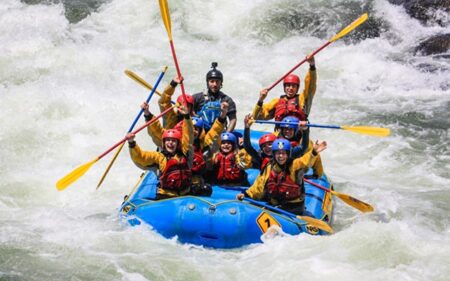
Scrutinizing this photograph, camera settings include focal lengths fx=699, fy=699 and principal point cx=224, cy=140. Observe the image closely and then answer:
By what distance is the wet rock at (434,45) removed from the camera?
1241 centimetres

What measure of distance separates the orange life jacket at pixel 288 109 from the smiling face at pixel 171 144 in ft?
4.99

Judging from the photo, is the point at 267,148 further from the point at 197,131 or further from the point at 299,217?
the point at 299,217

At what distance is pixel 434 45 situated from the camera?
12508 mm

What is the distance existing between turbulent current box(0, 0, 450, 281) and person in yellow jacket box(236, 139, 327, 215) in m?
0.37

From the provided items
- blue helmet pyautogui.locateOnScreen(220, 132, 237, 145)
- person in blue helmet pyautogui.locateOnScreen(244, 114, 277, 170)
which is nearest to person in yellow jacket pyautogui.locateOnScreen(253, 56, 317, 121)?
person in blue helmet pyautogui.locateOnScreen(244, 114, 277, 170)

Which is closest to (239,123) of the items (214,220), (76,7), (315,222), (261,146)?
(261,146)

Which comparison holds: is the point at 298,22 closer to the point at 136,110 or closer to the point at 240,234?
the point at 136,110

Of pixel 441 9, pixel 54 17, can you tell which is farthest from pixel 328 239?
pixel 54 17

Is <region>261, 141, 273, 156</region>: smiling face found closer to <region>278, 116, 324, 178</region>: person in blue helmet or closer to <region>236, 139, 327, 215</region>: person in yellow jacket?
<region>278, 116, 324, 178</region>: person in blue helmet

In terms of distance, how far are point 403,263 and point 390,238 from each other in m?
0.34

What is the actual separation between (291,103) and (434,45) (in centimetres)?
623

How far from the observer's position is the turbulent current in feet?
18.7

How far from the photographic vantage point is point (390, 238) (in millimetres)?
5836

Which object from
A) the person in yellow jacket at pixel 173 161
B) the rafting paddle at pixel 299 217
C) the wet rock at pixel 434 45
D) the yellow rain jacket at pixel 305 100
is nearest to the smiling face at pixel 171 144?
the person in yellow jacket at pixel 173 161
